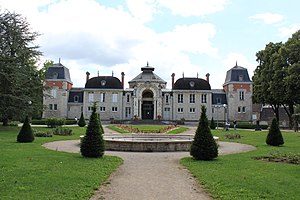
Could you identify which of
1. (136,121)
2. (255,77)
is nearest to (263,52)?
(255,77)

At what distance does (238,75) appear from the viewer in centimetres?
5931

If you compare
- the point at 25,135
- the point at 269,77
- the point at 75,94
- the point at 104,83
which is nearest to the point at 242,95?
the point at 269,77

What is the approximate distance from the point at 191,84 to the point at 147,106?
30.8 feet

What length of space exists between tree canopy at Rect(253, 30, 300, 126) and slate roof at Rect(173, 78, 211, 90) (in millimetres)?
16091

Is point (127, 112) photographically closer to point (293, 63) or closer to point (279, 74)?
point (279, 74)

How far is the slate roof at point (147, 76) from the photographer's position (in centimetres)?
5856

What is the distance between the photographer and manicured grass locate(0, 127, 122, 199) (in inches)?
266

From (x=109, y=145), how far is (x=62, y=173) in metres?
7.76

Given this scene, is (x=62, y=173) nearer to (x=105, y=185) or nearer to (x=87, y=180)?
(x=87, y=180)

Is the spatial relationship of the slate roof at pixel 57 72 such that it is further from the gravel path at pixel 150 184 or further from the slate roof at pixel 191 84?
the gravel path at pixel 150 184

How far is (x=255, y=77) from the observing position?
4359 cm

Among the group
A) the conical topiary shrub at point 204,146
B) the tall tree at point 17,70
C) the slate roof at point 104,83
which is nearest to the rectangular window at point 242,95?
the slate roof at point 104,83

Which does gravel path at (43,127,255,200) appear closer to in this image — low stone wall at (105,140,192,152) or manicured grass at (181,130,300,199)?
manicured grass at (181,130,300,199)

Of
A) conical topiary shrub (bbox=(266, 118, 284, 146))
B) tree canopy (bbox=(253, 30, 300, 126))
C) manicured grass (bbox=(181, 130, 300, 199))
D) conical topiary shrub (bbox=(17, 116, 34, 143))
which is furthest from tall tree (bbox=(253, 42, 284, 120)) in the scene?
conical topiary shrub (bbox=(17, 116, 34, 143))
